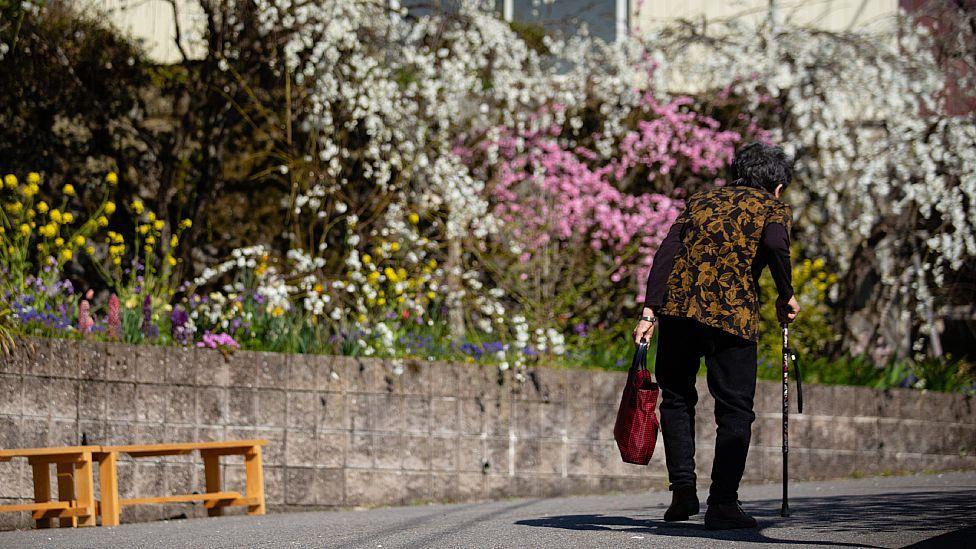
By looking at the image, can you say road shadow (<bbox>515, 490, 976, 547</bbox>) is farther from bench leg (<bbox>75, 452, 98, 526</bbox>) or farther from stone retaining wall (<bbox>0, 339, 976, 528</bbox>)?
bench leg (<bbox>75, 452, 98, 526</bbox>)

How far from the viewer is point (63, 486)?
723 cm

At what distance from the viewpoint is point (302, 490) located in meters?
7.87

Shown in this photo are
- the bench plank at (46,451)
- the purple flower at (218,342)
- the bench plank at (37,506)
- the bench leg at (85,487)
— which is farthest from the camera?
the purple flower at (218,342)

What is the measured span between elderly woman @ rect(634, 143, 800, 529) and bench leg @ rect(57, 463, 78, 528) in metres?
3.90

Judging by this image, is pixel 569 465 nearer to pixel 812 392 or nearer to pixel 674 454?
pixel 812 392

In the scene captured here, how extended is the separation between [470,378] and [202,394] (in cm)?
185

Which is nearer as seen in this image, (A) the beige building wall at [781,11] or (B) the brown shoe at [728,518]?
(B) the brown shoe at [728,518]

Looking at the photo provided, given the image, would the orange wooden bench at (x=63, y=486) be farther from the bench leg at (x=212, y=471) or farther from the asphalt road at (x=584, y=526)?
the bench leg at (x=212, y=471)

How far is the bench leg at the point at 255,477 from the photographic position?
295 inches

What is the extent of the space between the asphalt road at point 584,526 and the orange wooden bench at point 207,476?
0.16 m

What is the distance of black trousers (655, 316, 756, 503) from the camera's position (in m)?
4.95

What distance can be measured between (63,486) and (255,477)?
1.14 meters

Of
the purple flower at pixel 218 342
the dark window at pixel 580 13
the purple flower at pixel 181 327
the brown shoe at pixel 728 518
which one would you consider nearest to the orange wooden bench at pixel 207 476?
the purple flower at pixel 218 342

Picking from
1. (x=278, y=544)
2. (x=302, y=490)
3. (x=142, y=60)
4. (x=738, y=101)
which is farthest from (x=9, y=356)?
(x=738, y=101)
